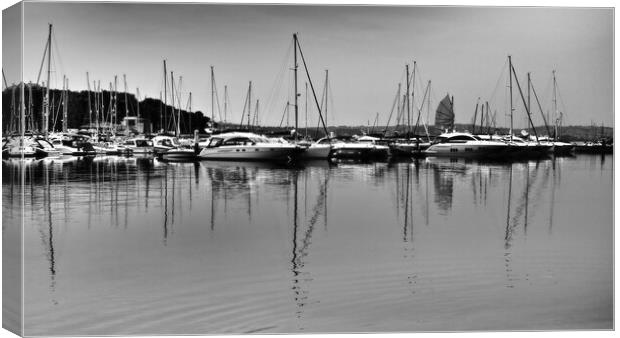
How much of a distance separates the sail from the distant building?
3937 millimetres

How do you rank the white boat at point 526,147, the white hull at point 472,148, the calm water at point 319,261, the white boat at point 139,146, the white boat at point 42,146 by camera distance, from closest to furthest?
the calm water at point 319,261 → the white boat at point 42,146 → the white boat at point 526,147 → the white boat at point 139,146 → the white hull at point 472,148

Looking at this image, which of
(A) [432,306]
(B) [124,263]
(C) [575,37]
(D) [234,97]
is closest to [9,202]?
(B) [124,263]

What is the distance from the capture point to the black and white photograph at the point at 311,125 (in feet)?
23.8

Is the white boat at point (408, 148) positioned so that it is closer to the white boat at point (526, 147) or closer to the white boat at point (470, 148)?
the white boat at point (470, 148)

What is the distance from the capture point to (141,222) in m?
11.1

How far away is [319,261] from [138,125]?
14.0 feet

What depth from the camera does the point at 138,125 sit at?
39.7 feet

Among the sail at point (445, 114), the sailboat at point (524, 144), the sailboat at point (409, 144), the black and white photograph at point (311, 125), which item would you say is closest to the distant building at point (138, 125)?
the black and white photograph at point (311, 125)

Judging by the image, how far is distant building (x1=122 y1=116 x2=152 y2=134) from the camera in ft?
39.3

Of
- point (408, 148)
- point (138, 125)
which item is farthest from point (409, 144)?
point (138, 125)

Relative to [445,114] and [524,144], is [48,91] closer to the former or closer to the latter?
[445,114]

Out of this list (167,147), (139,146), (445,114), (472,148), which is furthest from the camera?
(472,148)

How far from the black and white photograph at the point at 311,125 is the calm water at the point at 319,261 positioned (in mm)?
29

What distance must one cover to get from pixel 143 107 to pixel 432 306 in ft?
17.1
